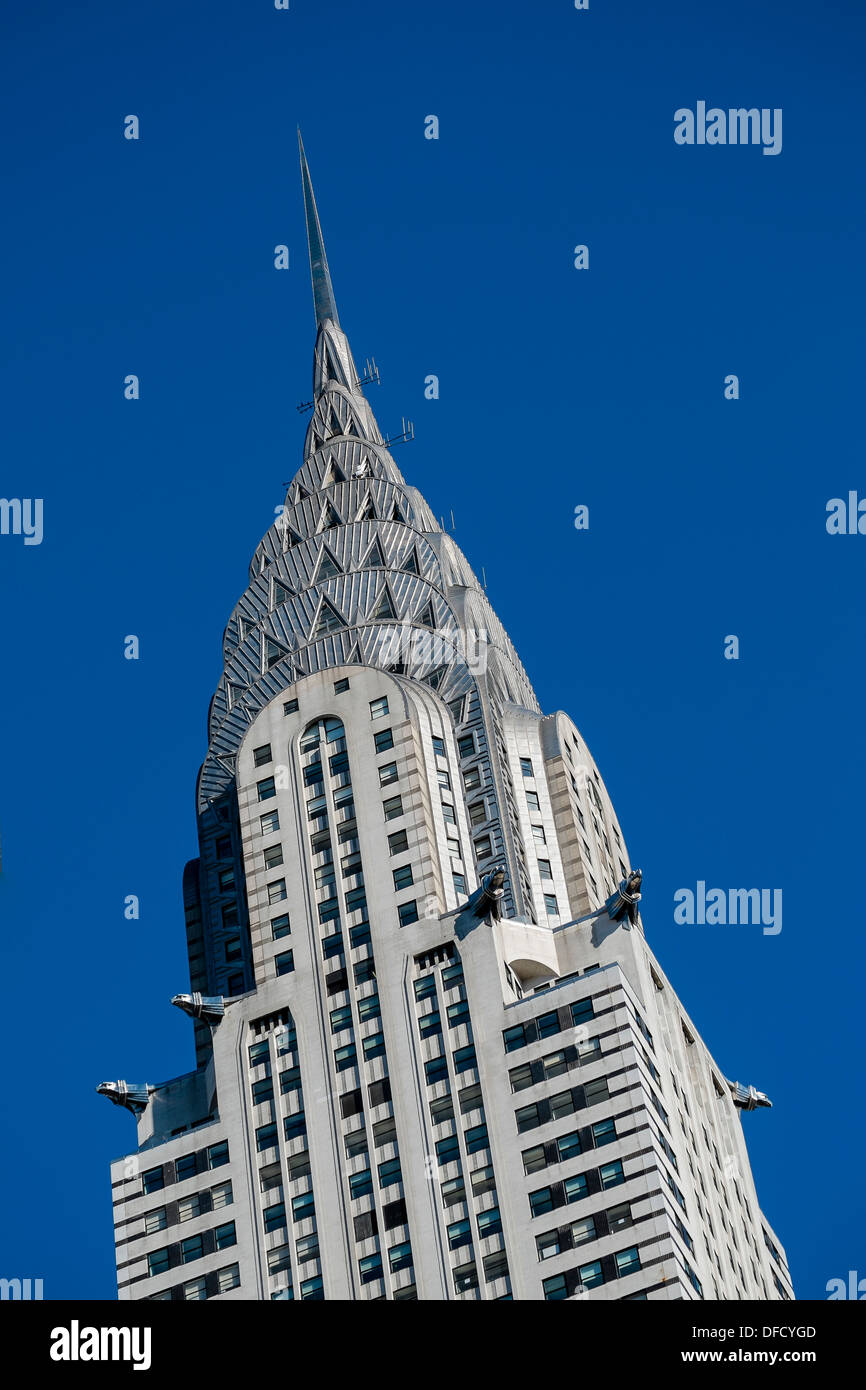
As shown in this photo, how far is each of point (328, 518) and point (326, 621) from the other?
15082 millimetres

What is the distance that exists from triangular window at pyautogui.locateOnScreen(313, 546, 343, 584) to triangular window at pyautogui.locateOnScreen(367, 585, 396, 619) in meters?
4.95

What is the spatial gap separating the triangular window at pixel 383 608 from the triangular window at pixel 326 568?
4954 mm

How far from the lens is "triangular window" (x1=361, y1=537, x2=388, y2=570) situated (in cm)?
17338

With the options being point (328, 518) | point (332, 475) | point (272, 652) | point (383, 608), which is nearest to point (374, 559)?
point (383, 608)

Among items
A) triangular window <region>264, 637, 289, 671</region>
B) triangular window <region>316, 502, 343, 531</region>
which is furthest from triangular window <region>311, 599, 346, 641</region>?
triangular window <region>316, 502, 343, 531</region>

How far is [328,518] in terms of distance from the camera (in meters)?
181

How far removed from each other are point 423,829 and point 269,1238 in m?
27.4

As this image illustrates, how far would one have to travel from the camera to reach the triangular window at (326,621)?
16725 cm

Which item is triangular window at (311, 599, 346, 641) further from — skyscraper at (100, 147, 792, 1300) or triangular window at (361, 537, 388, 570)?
triangular window at (361, 537, 388, 570)

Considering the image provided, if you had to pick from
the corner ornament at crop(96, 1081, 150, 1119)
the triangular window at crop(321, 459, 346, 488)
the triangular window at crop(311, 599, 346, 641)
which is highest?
the triangular window at crop(321, 459, 346, 488)

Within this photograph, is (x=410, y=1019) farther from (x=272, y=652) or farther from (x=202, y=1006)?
(x=272, y=652)

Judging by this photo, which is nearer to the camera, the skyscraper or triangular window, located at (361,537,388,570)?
the skyscraper

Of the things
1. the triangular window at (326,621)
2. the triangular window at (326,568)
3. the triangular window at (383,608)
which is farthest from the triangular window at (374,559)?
the triangular window at (326,621)

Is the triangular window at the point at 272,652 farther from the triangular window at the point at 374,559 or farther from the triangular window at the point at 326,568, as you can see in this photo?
the triangular window at the point at 374,559
